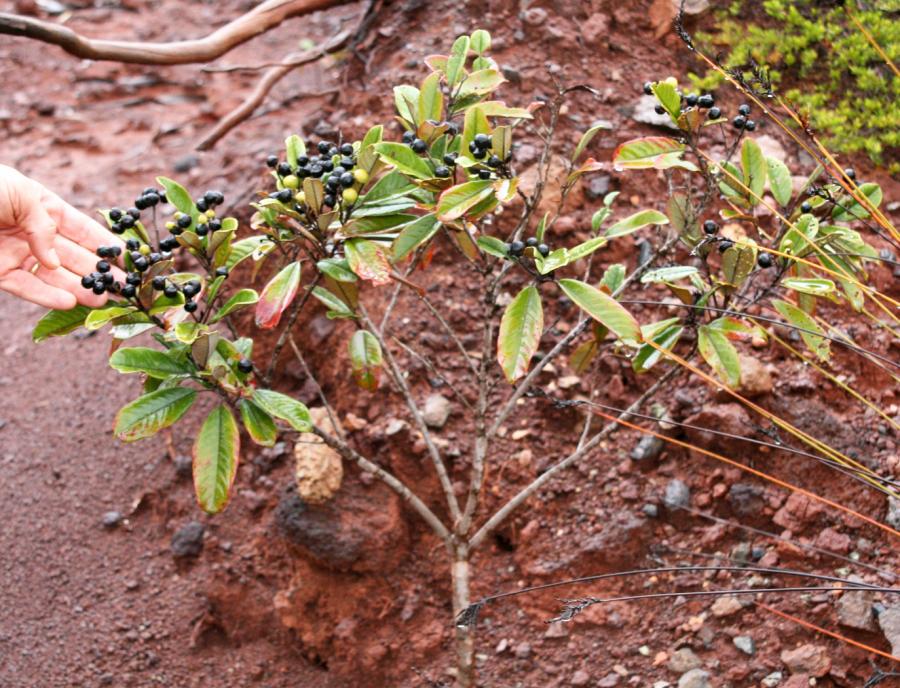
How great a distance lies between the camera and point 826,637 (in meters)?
Result: 2.22

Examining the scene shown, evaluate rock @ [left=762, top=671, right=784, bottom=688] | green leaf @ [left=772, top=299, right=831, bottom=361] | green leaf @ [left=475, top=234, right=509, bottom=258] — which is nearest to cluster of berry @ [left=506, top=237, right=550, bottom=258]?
green leaf @ [left=475, top=234, right=509, bottom=258]

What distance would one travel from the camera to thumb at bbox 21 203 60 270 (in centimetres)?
204

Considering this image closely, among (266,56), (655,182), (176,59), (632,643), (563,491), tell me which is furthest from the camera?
(266,56)

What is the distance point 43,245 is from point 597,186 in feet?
5.99

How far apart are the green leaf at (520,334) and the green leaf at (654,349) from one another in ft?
1.18

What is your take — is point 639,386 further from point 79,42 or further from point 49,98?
point 49,98

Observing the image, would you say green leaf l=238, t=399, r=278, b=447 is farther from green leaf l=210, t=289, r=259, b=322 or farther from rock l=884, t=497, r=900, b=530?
rock l=884, t=497, r=900, b=530

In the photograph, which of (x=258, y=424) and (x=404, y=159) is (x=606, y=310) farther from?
(x=258, y=424)

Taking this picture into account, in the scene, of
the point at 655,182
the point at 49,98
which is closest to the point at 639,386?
the point at 655,182

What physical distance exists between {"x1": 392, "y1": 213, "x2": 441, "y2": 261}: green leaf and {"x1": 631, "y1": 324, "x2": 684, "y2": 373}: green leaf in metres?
0.58

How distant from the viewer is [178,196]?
2078 mm

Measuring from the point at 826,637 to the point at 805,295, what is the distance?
0.86 m

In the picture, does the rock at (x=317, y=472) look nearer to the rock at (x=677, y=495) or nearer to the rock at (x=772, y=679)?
the rock at (x=677, y=495)

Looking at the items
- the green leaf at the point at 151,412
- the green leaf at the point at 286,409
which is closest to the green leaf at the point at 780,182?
the green leaf at the point at 286,409
